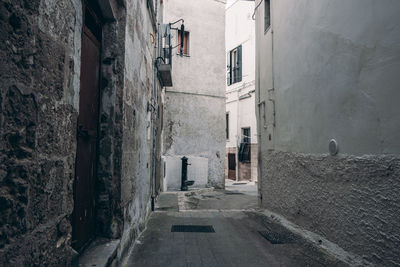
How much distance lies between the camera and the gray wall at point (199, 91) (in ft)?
35.3

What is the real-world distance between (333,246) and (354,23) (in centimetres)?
274

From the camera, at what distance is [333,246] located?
373cm

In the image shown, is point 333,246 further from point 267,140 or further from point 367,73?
point 267,140

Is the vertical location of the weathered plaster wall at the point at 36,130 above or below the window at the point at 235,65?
below

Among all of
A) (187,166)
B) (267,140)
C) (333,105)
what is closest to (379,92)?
(333,105)

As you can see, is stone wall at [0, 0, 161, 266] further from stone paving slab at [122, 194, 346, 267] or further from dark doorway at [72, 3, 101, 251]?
stone paving slab at [122, 194, 346, 267]

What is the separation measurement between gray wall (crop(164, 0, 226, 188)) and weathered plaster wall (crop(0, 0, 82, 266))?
30.0 ft

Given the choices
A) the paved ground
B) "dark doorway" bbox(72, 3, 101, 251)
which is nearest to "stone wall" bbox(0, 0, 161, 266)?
"dark doorway" bbox(72, 3, 101, 251)

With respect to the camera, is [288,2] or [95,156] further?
[288,2]

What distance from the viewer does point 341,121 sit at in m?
3.72

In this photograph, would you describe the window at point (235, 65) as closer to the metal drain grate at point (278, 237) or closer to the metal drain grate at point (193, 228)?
the metal drain grate at point (193, 228)

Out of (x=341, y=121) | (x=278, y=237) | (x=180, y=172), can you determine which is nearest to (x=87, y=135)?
(x=341, y=121)

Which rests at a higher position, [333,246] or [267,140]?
[267,140]

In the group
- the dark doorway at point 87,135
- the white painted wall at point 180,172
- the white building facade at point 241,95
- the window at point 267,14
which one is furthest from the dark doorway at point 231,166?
the dark doorway at point 87,135
